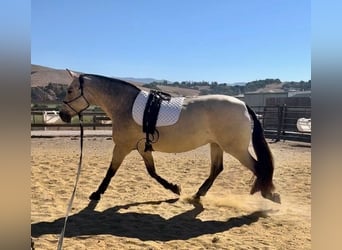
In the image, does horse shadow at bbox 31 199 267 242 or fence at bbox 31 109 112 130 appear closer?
horse shadow at bbox 31 199 267 242

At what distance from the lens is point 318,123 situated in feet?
2.12

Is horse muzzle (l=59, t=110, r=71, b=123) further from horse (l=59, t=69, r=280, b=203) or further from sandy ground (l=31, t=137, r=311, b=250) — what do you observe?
sandy ground (l=31, t=137, r=311, b=250)

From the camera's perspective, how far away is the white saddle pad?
4211mm

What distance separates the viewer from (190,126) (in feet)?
13.8

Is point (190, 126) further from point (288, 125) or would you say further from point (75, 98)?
point (288, 125)

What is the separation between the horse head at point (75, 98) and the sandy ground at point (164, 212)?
3.47ft

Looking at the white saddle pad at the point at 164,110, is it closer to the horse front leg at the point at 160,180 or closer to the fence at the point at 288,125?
the horse front leg at the point at 160,180

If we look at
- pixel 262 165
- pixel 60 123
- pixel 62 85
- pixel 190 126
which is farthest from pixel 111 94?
pixel 62 85

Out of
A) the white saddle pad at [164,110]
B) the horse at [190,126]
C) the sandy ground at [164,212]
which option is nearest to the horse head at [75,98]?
the horse at [190,126]

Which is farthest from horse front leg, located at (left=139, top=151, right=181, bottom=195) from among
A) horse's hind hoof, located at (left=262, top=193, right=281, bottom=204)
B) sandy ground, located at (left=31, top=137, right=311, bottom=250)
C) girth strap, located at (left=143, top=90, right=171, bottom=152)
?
horse's hind hoof, located at (left=262, top=193, right=281, bottom=204)


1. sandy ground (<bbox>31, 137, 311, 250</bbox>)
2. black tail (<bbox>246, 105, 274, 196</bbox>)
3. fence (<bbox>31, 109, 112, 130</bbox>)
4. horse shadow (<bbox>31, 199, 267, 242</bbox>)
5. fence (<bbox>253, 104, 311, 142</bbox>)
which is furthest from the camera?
fence (<bbox>31, 109, 112, 130</bbox>)

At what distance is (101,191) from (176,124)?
47.6 inches

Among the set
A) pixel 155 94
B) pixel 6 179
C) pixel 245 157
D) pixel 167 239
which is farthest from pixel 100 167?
pixel 6 179

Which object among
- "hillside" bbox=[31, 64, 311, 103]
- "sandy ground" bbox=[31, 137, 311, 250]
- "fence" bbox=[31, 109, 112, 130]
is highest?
"hillside" bbox=[31, 64, 311, 103]
